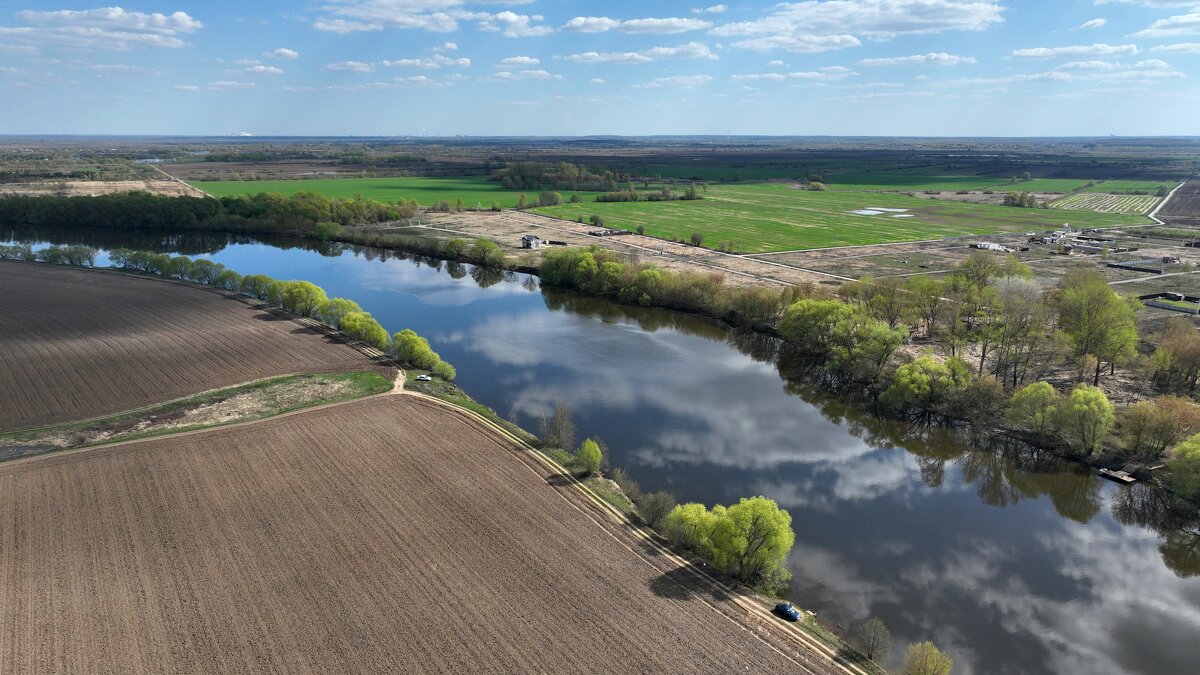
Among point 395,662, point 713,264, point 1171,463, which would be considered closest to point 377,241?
point 713,264

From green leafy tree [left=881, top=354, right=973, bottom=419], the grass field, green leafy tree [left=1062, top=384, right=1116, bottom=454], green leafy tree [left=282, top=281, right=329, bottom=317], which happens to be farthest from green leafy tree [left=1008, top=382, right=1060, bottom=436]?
the grass field

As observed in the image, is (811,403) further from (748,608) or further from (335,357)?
(335,357)

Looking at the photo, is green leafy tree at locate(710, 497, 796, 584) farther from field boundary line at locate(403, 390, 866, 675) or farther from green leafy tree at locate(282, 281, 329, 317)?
green leafy tree at locate(282, 281, 329, 317)

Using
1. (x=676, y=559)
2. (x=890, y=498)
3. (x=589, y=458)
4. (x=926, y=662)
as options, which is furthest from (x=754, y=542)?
(x=890, y=498)

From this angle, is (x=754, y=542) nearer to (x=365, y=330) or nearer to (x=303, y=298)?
(x=365, y=330)

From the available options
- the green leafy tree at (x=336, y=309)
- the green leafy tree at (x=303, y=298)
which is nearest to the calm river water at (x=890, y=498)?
the green leafy tree at (x=336, y=309)

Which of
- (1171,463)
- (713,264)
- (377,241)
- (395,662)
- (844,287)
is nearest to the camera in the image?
(395,662)
